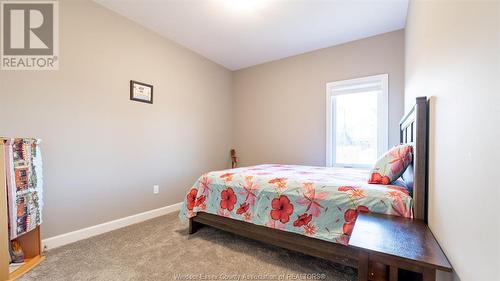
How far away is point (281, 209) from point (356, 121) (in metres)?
2.16

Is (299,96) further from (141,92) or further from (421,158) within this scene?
(421,158)

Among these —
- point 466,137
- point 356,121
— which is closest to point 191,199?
point 466,137

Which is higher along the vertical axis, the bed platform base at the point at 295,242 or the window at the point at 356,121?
the window at the point at 356,121

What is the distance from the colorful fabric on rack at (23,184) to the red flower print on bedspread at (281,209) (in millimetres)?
1970

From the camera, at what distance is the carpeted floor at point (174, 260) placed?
1.65m

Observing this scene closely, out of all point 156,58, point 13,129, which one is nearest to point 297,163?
point 156,58

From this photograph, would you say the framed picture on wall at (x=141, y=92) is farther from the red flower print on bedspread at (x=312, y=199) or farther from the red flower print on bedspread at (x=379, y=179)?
the red flower print on bedspread at (x=379, y=179)

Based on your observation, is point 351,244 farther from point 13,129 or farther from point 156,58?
point 156,58

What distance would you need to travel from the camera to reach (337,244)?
157cm

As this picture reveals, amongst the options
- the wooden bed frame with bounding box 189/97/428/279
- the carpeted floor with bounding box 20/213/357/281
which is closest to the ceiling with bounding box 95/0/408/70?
the wooden bed frame with bounding box 189/97/428/279

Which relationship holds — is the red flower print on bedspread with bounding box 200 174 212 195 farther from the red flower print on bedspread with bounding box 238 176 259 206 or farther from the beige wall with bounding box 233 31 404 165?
the beige wall with bounding box 233 31 404 165

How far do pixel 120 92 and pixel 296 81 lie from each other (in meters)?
2.64

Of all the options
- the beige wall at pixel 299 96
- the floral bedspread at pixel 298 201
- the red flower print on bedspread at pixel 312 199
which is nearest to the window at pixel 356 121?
the beige wall at pixel 299 96

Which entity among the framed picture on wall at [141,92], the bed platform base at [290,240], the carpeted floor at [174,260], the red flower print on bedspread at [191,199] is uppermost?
the framed picture on wall at [141,92]
